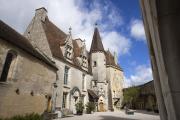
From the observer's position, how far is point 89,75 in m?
24.6

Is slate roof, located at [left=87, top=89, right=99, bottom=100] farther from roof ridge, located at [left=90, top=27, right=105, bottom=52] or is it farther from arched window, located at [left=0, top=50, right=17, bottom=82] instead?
arched window, located at [left=0, top=50, right=17, bottom=82]

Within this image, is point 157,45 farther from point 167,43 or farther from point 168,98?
point 168,98

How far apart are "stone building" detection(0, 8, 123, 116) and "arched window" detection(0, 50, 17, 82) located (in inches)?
2.5

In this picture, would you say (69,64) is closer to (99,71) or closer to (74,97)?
(74,97)

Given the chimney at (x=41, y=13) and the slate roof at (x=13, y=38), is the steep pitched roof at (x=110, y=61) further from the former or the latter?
the slate roof at (x=13, y=38)

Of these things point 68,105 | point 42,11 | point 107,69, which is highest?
point 42,11

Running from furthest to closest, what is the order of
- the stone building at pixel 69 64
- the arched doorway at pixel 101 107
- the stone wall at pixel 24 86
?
the arched doorway at pixel 101 107 < the stone building at pixel 69 64 < the stone wall at pixel 24 86

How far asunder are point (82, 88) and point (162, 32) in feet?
71.0

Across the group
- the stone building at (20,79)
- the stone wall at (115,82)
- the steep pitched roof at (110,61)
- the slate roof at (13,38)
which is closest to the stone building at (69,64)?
the stone wall at (115,82)

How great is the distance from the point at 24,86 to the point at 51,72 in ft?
12.5

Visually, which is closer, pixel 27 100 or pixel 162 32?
pixel 162 32

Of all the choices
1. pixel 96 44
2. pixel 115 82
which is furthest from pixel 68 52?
pixel 115 82

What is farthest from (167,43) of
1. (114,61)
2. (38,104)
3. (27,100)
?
(114,61)

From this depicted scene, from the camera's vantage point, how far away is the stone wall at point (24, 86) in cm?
976
